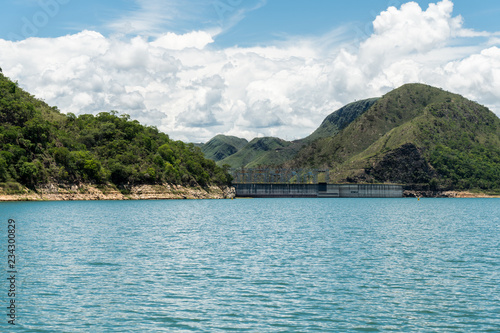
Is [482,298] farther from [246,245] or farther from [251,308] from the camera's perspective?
[246,245]

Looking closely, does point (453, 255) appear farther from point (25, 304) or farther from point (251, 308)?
point (25, 304)

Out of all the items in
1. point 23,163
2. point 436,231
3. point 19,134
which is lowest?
point 436,231

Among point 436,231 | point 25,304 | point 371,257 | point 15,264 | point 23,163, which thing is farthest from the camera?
point 23,163

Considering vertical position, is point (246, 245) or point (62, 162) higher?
point (62, 162)

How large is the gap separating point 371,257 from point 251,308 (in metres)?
23.4

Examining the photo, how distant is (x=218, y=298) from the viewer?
31375 millimetres

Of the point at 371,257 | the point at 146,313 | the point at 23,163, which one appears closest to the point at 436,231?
the point at 371,257

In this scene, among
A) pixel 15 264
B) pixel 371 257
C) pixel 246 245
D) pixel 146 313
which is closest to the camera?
pixel 146 313

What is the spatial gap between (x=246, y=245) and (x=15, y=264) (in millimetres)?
25939

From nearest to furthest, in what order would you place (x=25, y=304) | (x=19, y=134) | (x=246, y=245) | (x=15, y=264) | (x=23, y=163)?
(x=25, y=304), (x=15, y=264), (x=246, y=245), (x=23, y=163), (x=19, y=134)

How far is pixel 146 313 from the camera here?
28.0 metres

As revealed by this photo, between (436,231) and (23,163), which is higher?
(23,163)

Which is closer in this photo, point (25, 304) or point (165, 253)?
point (25, 304)

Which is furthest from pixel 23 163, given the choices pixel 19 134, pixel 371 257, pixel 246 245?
pixel 371 257
